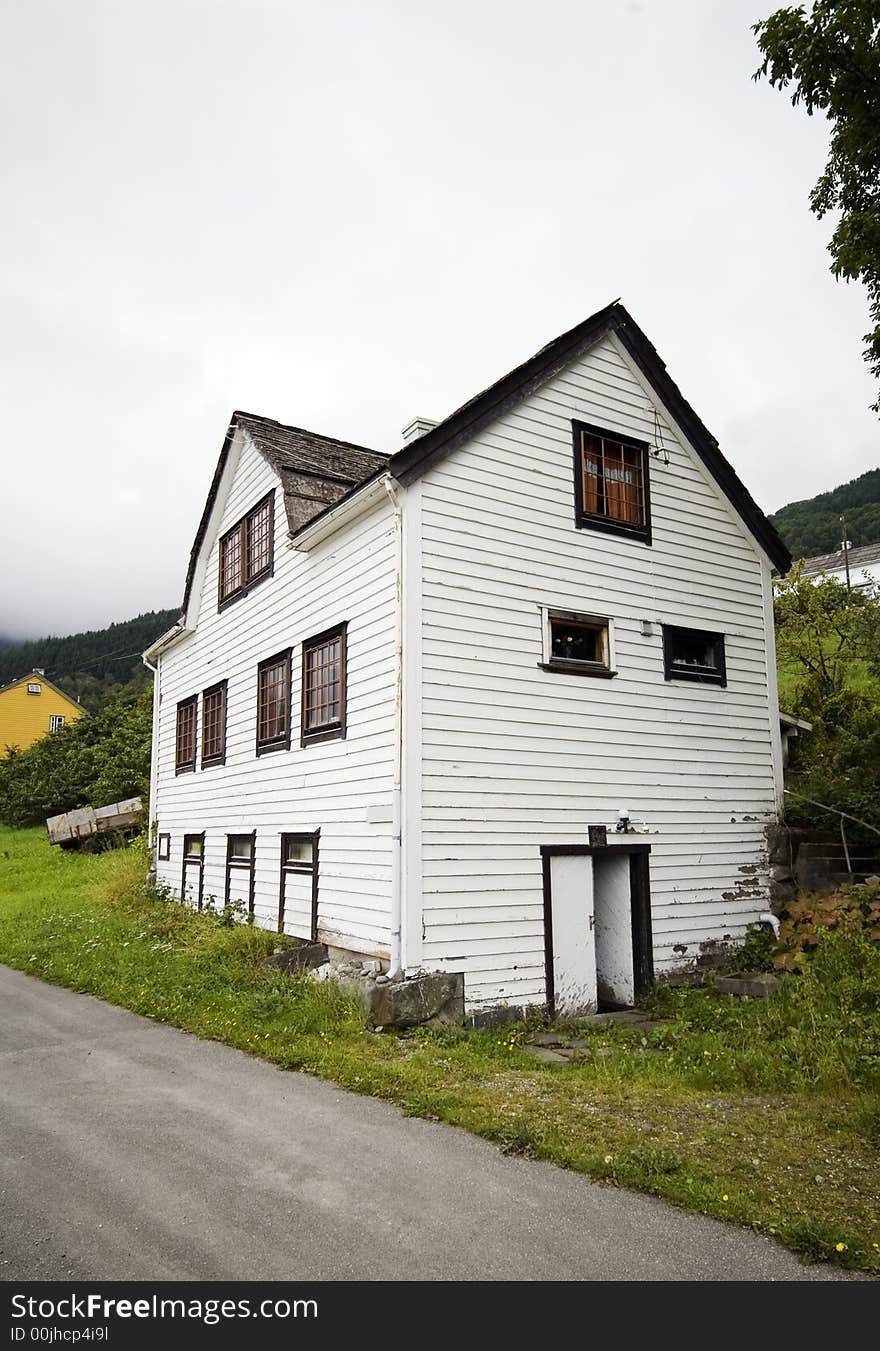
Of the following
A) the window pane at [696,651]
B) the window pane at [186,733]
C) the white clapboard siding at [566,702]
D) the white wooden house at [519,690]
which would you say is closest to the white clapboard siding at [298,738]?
the white wooden house at [519,690]

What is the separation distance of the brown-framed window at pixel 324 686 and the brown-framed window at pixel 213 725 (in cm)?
433

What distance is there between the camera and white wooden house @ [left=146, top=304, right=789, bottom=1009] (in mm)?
10750

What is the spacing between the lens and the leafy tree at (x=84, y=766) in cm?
3212

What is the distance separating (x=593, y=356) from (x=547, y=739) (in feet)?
19.6

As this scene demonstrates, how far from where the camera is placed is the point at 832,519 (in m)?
70.5

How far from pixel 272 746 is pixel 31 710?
181 feet

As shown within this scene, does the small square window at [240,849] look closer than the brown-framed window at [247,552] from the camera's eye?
Yes

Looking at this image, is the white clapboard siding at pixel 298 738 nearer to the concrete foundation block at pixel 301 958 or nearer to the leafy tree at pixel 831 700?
the concrete foundation block at pixel 301 958

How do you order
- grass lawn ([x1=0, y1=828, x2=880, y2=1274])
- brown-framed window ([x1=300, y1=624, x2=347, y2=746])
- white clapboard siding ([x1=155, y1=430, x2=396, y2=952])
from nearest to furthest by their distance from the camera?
1. grass lawn ([x1=0, y1=828, x2=880, y2=1274])
2. white clapboard siding ([x1=155, y1=430, x2=396, y2=952])
3. brown-framed window ([x1=300, y1=624, x2=347, y2=746])

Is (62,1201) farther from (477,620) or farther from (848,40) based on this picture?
Answer: (848,40)

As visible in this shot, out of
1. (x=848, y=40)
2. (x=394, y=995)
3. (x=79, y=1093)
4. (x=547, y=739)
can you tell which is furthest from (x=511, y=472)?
(x=79, y=1093)

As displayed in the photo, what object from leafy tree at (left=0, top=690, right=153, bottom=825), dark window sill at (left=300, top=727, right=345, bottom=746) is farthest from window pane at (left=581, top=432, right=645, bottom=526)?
leafy tree at (left=0, top=690, right=153, bottom=825)

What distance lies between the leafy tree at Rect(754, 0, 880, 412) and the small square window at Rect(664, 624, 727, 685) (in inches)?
216

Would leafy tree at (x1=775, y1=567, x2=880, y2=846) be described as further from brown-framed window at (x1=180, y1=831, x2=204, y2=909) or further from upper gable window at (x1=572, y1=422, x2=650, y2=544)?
brown-framed window at (x1=180, y1=831, x2=204, y2=909)
